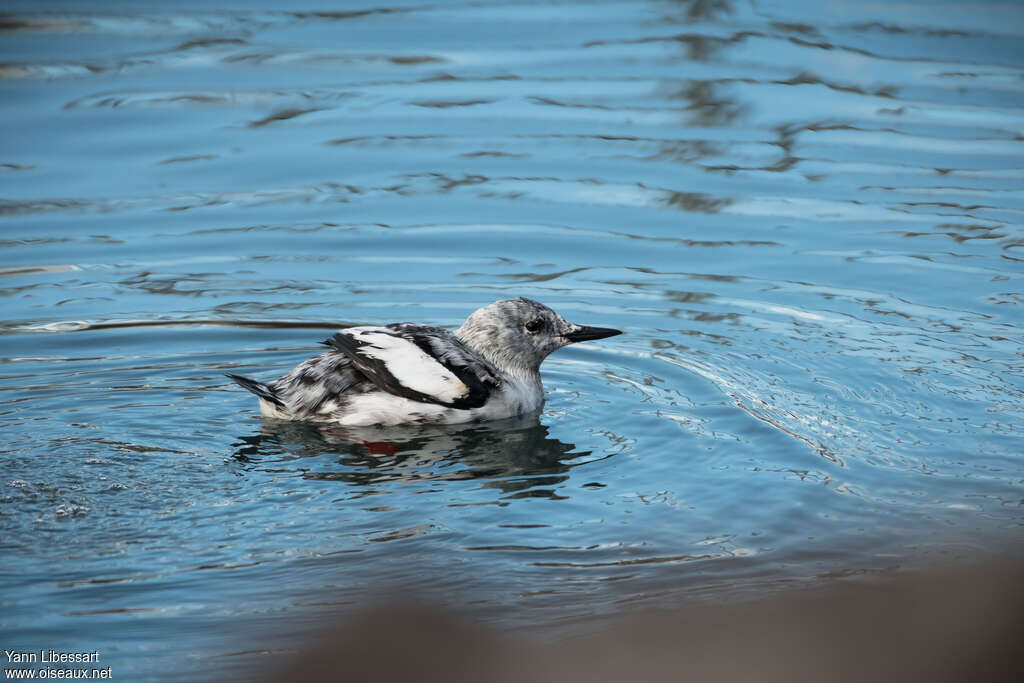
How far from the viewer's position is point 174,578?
5211 millimetres

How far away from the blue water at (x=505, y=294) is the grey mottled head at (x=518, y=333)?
13.5 inches

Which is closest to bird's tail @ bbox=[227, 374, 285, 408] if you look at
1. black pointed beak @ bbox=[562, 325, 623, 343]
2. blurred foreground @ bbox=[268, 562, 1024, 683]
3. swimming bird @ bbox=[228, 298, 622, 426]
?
swimming bird @ bbox=[228, 298, 622, 426]

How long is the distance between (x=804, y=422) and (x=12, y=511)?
4.17 metres

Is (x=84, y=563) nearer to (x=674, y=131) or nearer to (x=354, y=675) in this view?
(x=354, y=675)

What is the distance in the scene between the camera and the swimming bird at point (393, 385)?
23.9 feet

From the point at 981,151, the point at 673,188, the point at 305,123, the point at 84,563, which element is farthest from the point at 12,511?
the point at 981,151

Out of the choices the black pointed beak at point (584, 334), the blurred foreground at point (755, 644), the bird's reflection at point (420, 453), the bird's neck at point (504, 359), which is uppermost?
the blurred foreground at point (755, 644)

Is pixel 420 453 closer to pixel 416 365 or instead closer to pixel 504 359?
pixel 416 365

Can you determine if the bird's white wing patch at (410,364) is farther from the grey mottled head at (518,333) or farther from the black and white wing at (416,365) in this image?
the grey mottled head at (518,333)

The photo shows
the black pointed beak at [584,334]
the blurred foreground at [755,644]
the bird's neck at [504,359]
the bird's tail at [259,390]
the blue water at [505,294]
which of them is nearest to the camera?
the blurred foreground at [755,644]

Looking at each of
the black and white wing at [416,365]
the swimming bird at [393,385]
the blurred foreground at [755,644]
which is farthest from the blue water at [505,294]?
the blurred foreground at [755,644]

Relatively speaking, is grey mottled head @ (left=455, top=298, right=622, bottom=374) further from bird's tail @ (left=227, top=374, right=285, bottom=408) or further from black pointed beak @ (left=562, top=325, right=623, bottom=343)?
bird's tail @ (left=227, top=374, right=285, bottom=408)

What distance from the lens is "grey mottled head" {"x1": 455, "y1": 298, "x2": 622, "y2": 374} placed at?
8.02m

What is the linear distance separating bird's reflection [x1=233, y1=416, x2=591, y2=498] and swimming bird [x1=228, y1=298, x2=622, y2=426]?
0.26 ft
